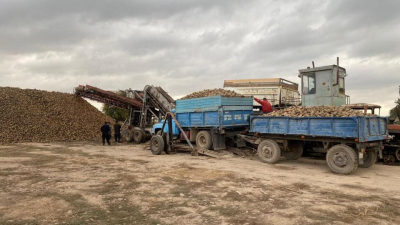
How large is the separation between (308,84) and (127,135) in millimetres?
13460

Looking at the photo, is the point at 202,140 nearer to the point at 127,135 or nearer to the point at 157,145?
the point at 157,145

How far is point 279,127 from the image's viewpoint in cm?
996

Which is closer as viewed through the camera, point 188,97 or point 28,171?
point 28,171

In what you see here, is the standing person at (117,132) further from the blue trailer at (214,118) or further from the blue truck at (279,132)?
the blue trailer at (214,118)

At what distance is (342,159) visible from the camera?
27.8ft

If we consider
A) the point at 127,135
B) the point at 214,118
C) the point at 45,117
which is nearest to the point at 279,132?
the point at 214,118

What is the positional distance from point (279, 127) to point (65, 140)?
16.6m

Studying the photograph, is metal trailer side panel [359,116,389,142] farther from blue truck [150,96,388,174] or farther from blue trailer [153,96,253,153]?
blue trailer [153,96,253,153]

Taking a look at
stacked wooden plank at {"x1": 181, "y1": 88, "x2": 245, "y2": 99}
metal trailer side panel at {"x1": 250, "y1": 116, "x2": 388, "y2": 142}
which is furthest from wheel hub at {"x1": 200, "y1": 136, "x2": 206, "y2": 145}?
metal trailer side panel at {"x1": 250, "y1": 116, "x2": 388, "y2": 142}

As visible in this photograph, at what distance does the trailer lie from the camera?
27.2 ft

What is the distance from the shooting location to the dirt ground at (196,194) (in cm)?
482

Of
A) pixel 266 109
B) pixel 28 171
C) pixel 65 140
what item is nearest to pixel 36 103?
pixel 65 140

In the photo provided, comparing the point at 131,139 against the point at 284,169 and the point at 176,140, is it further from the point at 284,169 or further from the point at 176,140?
the point at 284,169

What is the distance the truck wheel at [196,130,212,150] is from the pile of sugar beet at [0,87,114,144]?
12.2m
